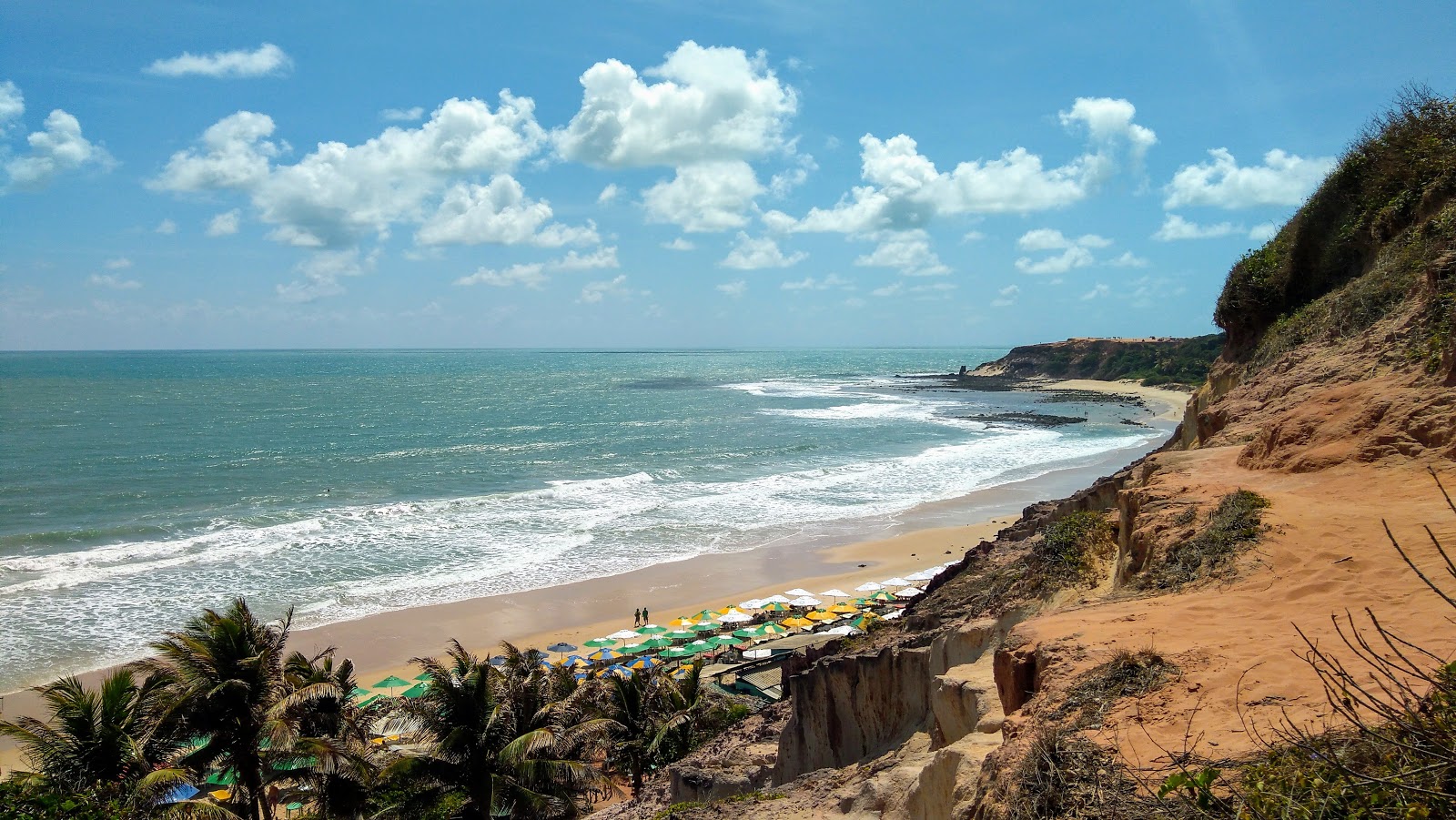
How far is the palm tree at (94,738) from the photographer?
40.0ft

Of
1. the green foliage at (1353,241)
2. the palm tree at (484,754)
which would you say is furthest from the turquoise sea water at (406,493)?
the green foliage at (1353,241)

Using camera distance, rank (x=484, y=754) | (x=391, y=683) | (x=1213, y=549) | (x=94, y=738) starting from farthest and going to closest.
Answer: (x=391, y=683), (x=484, y=754), (x=94, y=738), (x=1213, y=549)

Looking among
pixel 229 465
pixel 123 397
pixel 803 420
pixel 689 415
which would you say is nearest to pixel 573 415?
pixel 689 415

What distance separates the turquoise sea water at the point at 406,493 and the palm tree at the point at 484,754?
47.0 feet

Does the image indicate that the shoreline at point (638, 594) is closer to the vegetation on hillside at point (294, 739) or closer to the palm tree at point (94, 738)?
the vegetation on hillside at point (294, 739)

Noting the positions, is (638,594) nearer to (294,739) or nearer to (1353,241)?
(294,739)

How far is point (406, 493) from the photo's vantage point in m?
42.6

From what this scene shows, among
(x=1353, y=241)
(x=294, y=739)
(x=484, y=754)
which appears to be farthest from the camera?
(x=1353, y=241)

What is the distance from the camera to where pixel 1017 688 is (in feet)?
23.1

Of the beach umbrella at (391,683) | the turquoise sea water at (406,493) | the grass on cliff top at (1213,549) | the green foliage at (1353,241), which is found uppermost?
the green foliage at (1353,241)

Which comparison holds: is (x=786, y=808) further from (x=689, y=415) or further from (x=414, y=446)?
(x=689, y=415)

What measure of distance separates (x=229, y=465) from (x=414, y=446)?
36.7 feet

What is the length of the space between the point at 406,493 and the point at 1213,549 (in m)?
40.1

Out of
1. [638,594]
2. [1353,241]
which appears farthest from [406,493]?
[1353,241]
